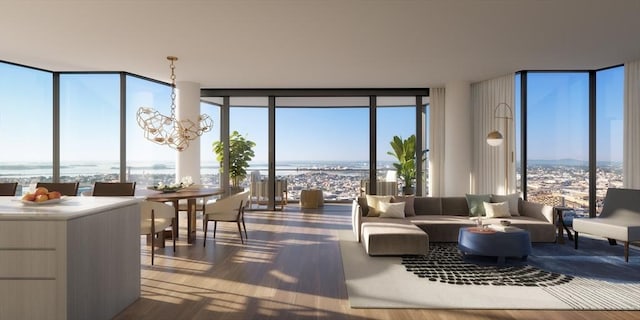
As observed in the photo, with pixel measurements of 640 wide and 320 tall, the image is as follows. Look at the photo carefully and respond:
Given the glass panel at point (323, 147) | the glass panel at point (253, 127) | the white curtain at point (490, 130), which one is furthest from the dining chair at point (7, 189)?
the white curtain at point (490, 130)

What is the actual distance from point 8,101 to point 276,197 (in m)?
5.35

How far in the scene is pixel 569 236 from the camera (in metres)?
6.20

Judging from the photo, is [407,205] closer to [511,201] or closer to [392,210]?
[392,210]

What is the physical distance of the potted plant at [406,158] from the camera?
935 cm

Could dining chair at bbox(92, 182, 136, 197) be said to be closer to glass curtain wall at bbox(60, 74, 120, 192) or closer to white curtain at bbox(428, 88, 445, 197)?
glass curtain wall at bbox(60, 74, 120, 192)

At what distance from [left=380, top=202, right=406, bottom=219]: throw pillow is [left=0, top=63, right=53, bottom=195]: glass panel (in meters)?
5.69

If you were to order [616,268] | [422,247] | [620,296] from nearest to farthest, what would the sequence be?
[620,296], [616,268], [422,247]

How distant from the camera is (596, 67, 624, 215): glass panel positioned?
688 cm

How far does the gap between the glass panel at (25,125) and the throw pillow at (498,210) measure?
7252 millimetres

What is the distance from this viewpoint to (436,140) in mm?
8867

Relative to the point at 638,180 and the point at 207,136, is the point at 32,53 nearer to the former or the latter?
the point at 207,136

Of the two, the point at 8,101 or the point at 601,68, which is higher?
the point at 601,68

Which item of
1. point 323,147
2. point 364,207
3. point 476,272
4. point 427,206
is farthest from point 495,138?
point 323,147

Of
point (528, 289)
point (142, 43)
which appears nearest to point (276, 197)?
point (142, 43)
